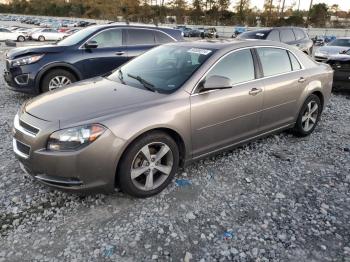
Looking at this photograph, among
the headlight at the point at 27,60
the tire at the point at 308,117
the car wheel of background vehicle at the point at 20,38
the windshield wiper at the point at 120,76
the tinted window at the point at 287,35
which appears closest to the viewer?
the windshield wiper at the point at 120,76

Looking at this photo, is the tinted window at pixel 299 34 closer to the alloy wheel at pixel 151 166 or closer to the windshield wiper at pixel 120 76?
the windshield wiper at pixel 120 76

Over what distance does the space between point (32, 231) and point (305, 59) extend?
449 centimetres

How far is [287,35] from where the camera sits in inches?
494

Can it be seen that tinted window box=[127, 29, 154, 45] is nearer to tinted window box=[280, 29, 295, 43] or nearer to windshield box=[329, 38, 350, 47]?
tinted window box=[280, 29, 295, 43]

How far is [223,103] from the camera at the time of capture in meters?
3.90

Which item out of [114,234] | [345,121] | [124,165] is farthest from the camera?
[345,121]

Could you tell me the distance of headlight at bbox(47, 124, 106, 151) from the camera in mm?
3012

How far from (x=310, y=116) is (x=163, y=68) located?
274cm

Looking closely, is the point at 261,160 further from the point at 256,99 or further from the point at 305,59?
the point at 305,59

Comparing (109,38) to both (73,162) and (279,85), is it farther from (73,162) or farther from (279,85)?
(73,162)

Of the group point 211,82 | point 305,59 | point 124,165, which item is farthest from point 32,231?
point 305,59

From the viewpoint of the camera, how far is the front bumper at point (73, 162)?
300cm

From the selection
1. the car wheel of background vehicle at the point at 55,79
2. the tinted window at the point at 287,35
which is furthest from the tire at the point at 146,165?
the tinted window at the point at 287,35

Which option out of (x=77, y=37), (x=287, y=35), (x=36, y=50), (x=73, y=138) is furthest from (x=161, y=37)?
(x=287, y=35)
